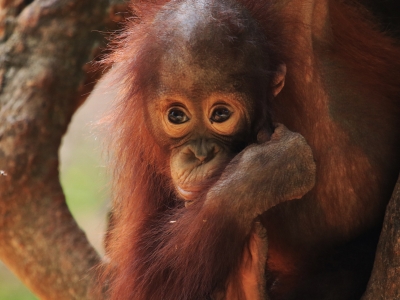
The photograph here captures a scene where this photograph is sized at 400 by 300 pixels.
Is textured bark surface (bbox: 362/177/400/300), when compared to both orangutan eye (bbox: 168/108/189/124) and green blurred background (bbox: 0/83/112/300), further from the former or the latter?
green blurred background (bbox: 0/83/112/300)

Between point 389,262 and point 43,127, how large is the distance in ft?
7.12

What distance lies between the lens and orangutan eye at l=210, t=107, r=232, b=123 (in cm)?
246

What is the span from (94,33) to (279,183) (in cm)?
201

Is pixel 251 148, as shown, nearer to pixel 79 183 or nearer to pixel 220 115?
pixel 220 115

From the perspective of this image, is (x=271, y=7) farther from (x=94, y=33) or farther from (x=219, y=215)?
(x=94, y=33)

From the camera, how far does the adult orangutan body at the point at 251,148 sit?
2.37m

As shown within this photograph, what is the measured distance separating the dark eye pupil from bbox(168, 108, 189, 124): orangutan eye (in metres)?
0.11

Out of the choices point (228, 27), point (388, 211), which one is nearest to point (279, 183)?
point (388, 211)

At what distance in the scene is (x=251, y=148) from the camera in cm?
234

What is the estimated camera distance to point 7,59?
12.7ft

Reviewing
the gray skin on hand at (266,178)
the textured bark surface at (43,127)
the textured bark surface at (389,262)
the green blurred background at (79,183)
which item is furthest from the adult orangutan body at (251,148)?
the green blurred background at (79,183)

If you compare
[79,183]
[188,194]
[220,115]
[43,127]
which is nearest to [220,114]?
[220,115]

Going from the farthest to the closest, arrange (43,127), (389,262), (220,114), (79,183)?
(79,183), (43,127), (220,114), (389,262)

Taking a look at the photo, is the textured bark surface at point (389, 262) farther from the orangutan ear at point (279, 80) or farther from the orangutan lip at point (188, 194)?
the orangutan lip at point (188, 194)
